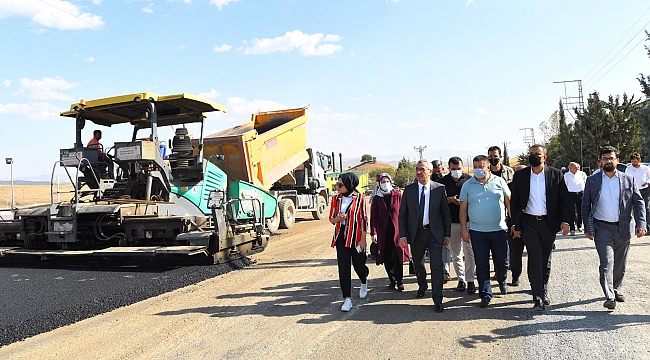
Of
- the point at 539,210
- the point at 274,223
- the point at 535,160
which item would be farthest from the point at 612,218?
the point at 274,223

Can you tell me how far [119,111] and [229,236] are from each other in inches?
122

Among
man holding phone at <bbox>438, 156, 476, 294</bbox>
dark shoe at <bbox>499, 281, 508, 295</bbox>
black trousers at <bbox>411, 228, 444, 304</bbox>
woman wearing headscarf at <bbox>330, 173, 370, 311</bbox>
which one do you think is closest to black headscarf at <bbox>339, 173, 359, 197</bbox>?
woman wearing headscarf at <bbox>330, 173, 370, 311</bbox>

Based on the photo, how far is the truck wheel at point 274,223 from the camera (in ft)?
39.1

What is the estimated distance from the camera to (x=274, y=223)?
1238 cm

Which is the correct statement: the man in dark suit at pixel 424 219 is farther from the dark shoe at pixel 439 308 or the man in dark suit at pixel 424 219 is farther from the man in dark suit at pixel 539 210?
the man in dark suit at pixel 539 210

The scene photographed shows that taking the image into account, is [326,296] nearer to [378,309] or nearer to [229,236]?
[378,309]

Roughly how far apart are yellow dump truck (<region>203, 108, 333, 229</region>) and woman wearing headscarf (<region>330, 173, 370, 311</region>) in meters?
4.87

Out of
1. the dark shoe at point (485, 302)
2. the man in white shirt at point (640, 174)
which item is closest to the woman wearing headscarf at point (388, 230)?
the dark shoe at point (485, 302)

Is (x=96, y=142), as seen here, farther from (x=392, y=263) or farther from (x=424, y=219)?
(x=424, y=219)

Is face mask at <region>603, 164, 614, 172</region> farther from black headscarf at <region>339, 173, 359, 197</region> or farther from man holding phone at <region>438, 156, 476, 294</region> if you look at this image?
black headscarf at <region>339, 173, 359, 197</region>

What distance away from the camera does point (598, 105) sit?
2772 cm

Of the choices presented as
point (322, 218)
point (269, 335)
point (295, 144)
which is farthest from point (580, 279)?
point (322, 218)

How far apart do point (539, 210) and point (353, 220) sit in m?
1.97

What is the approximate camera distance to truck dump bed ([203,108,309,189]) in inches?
425
